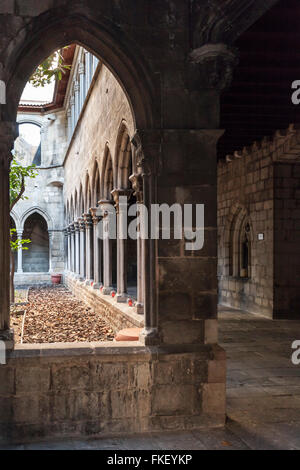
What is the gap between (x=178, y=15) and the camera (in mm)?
3793

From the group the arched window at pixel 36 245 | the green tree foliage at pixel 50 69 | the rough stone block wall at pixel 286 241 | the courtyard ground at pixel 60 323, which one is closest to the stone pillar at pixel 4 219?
the green tree foliage at pixel 50 69

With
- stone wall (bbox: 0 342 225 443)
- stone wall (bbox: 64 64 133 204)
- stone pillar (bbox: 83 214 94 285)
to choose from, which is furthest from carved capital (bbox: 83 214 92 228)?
stone wall (bbox: 0 342 225 443)

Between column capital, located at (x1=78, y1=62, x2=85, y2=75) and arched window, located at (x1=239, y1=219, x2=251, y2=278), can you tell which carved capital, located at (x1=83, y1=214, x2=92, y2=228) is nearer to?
arched window, located at (x1=239, y1=219, x2=251, y2=278)

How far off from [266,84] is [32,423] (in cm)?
489

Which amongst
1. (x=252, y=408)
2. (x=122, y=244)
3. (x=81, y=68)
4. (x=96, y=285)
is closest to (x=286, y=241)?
(x=122, y=244)

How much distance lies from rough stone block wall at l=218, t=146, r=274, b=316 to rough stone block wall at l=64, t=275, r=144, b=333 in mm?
2921

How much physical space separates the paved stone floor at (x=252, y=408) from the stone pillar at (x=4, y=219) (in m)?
0.86

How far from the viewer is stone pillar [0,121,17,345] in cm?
363

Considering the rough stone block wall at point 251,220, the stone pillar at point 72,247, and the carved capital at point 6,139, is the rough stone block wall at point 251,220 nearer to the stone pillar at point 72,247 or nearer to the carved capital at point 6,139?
the carved capital at point 6,139

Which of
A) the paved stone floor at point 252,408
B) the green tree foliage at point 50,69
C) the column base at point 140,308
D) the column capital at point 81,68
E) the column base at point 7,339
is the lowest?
the paved stone floor at point 252,408

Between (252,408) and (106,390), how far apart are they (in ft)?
4.32

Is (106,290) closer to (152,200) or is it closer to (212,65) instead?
(152,200)

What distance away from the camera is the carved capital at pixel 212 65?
3641 millimetres
